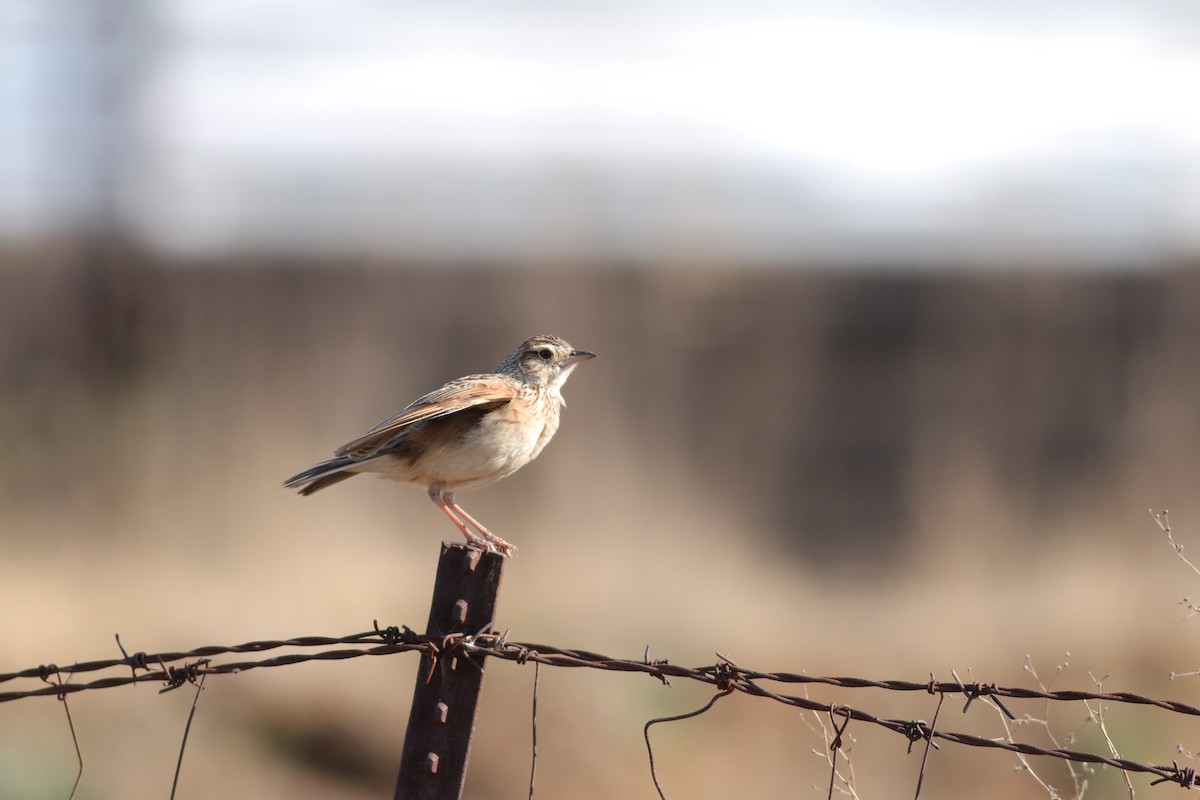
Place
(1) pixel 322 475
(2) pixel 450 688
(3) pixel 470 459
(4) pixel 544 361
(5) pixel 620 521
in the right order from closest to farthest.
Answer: (2) pixel 450 688
(1) pixel 322 475
(3) pixel 470 459
(4) pixel 544 361
(5) pixel 620 521

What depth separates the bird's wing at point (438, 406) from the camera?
5120 millimetres

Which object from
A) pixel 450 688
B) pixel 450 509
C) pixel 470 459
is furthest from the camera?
pixel 450 509

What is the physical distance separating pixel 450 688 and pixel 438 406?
6.49 ft

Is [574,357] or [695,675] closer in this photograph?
[695,675]

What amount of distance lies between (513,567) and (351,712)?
2346 millimetres

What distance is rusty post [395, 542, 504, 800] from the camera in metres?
3.39

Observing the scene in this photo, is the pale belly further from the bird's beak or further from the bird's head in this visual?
the bird's beak

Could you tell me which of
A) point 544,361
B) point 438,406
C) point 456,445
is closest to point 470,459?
point 456,445

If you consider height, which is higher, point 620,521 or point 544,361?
point 620,521

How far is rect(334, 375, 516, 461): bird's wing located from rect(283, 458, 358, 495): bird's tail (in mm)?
48

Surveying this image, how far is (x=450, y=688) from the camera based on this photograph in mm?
3412

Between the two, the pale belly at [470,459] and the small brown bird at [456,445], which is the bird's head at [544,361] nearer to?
the small brown bird at [456,445]

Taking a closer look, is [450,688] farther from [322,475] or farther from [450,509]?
[450,509]

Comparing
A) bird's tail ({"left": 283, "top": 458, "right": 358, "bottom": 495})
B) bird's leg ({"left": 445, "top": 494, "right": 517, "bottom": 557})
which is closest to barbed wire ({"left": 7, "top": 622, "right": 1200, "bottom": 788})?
bird's leg ({"left": 445, "top": 494, "right": 517, "bottom": 557})
